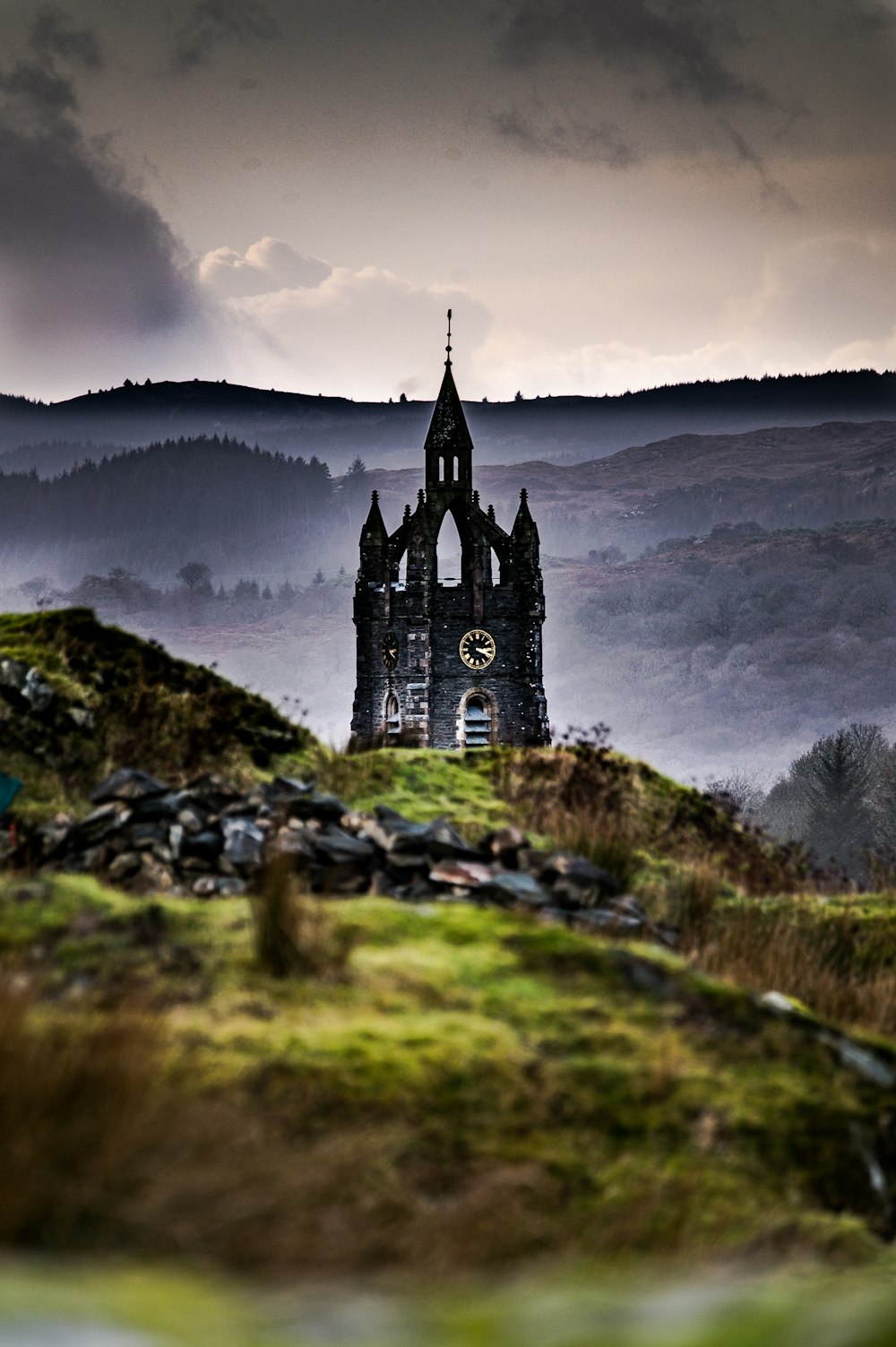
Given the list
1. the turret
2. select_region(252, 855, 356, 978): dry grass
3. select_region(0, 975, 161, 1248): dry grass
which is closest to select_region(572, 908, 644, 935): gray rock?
select_region(252, 855, 356, 978): dry grass

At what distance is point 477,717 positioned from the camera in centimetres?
6362

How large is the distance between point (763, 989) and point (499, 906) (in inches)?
58.7

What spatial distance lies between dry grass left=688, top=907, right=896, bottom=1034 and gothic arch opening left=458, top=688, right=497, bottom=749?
54.1 m

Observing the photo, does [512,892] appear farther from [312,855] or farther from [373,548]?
[373,548]

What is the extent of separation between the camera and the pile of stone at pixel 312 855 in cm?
642

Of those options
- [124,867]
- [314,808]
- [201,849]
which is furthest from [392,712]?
[124,867]

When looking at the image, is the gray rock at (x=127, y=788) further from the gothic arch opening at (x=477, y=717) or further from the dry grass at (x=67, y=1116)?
the gothic arch opening at (x=477, y=717)

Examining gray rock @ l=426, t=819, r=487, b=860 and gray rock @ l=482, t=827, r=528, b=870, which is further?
gray rock @ l=482, t=827, r=528, b=870

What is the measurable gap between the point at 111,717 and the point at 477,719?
178ft

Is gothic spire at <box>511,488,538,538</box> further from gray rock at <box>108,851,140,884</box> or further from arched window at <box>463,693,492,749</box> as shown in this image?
gray rock at <box>108,851,140,884</box>

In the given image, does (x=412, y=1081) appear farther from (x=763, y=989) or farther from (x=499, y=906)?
(x=763, y=989)

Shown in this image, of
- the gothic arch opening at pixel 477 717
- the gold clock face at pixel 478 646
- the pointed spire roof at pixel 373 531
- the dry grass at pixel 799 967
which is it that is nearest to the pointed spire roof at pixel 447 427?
the pointed spire roof at pixel 373 531

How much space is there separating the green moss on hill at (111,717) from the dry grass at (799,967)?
Answer: 4210mm

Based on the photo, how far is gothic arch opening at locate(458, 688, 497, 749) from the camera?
6262cm
